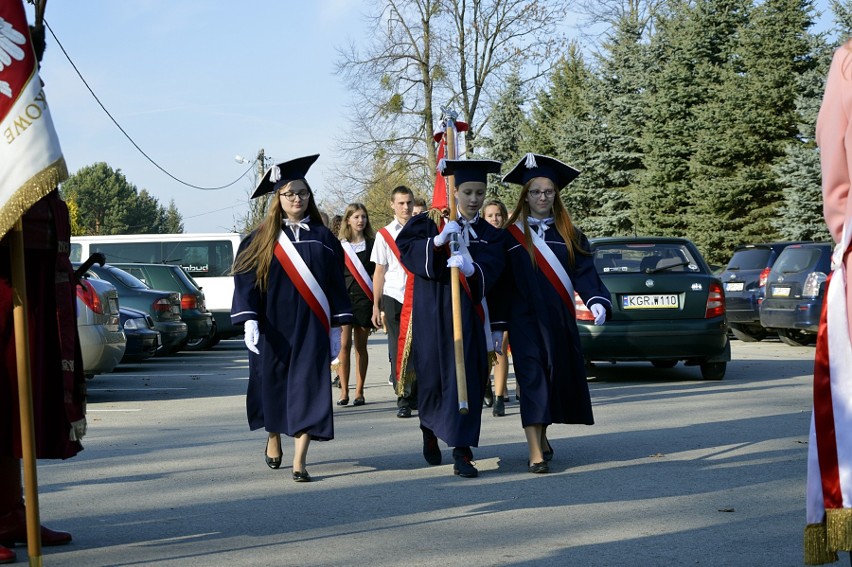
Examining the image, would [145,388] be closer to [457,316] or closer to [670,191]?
[457,316]

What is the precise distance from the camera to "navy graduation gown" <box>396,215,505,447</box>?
7828mm

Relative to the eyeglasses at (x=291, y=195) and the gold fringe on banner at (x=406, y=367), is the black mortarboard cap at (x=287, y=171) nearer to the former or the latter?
the eyeglasses at (x=291, y=195)

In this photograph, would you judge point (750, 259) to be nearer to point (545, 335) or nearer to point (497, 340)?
point (545, 335)

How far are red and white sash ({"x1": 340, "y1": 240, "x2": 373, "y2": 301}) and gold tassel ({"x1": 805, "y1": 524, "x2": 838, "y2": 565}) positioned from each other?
8767 mm

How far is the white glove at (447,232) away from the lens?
7.75 meters

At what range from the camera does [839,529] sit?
4262 mm

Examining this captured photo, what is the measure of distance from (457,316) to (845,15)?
28996 mm

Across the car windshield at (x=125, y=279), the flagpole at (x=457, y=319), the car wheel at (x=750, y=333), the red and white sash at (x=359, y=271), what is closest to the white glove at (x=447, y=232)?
the flagpole at (x=457, y=319)

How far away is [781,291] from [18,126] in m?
15.5

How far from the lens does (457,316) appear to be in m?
7.75

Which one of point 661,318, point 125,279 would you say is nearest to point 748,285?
point 661,318

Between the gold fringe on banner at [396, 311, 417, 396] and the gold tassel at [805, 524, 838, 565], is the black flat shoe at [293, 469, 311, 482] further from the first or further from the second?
the gold tassel at [805, 524, 838, 565]

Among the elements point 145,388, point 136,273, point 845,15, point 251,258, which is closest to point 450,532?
point 251,258

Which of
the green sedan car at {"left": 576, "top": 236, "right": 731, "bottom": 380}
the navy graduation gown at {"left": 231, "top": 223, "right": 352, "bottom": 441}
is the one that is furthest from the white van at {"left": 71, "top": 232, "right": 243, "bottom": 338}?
the navy graduation gown at {"left": 231, "top": 223, "right": 352, "bottom": 441}
